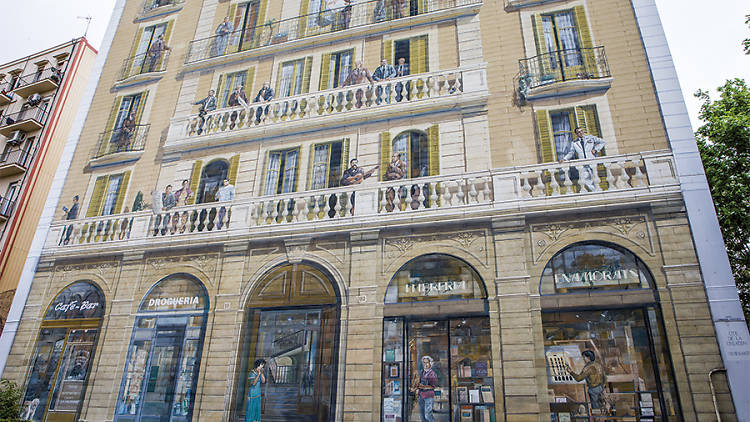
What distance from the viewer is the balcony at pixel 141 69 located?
20125 millimetres

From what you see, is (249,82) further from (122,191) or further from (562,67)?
(562,67)

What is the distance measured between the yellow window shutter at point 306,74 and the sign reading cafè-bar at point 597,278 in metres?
10.6

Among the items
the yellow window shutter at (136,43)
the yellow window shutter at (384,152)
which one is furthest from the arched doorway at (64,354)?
the yellow window shutter at (384,152)

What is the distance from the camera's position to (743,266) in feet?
56.5

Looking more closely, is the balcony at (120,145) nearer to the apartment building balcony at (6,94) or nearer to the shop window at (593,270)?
the apartment building balcony at (6,94)

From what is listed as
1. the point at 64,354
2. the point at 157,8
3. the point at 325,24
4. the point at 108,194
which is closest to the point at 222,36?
the point at 325,24

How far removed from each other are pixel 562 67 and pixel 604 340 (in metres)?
7.96

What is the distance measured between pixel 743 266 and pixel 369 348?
46.2ft

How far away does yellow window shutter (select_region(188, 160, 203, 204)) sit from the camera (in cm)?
1684

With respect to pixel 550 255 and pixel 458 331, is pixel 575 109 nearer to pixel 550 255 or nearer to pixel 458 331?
pixel 550 255

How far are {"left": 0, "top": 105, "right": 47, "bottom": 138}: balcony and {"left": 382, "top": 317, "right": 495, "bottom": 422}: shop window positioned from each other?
25052mm

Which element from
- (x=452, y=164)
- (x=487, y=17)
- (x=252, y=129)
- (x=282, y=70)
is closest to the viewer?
(x=452, y=164)

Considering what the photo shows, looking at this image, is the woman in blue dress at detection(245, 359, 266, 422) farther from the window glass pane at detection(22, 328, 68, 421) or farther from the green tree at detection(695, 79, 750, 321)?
the green tree at detection(695, 79, 750, 321)

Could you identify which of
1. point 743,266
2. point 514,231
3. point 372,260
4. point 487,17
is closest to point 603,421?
point 514,231
